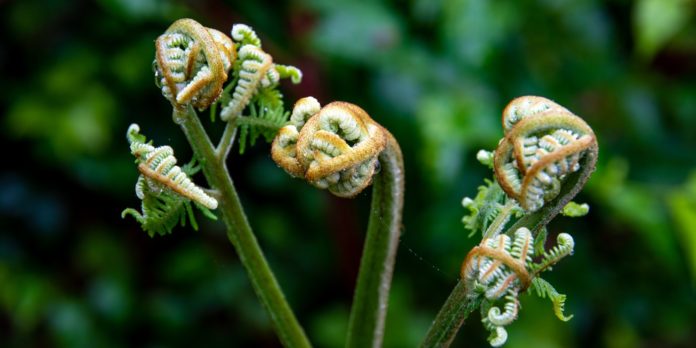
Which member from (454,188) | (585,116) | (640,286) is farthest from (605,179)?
(640,286)

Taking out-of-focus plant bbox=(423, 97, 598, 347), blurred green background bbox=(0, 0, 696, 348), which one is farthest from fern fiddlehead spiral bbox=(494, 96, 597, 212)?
blurred green background bbox=(0, 0, 696, 348)

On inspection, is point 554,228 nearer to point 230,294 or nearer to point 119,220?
point 230,294

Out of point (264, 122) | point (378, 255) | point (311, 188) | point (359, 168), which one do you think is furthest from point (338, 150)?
point (311, 188)

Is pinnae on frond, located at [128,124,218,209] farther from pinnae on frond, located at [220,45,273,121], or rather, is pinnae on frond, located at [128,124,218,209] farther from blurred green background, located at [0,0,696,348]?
blurred green background, located at [0,0,696,348]

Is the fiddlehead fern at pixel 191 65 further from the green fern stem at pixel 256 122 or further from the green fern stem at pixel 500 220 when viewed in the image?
→ the green fern stem at pixel 500 220

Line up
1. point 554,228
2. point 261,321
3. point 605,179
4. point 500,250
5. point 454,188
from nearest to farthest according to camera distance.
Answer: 1. point 500,250
2. point 605,179
3. point 454,188
4. point 554,228
5. point 261,321
